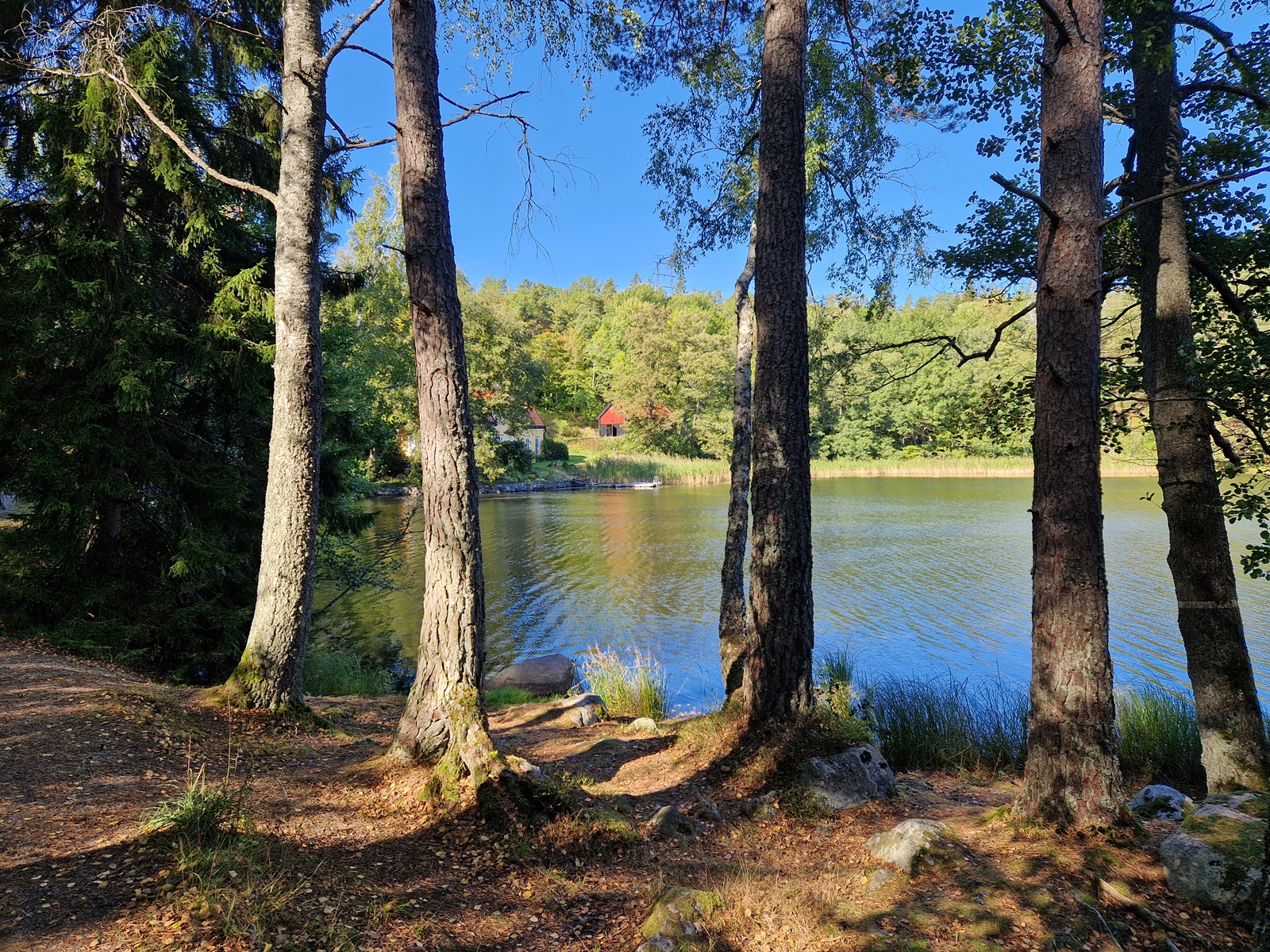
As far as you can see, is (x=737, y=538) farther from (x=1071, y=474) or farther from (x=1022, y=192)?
(x=1022, y=192)

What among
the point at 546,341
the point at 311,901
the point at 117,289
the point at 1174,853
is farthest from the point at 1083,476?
the point at 546,341

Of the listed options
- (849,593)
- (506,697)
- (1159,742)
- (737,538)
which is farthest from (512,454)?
(1159,742)

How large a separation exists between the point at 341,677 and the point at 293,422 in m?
4.92

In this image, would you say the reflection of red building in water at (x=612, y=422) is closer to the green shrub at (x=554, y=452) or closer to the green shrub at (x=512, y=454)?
the green shrub at (x=554, y=452)

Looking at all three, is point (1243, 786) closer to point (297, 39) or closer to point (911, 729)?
point (911, 729)

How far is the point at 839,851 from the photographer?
11.9 feet

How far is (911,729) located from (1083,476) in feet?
11.9

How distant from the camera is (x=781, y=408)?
472 cm

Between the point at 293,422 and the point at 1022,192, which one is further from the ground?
the point at 1022,192

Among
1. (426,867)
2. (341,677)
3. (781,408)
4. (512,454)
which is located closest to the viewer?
(426,867)

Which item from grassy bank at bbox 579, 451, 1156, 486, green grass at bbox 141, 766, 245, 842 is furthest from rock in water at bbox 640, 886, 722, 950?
grassy bank at bbox 579, 451, 1156, 486

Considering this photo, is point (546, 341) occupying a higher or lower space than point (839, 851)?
higher

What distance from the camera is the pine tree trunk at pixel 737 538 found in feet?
22.1

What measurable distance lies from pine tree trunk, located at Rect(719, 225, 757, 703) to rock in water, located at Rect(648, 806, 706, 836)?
2478 mm
